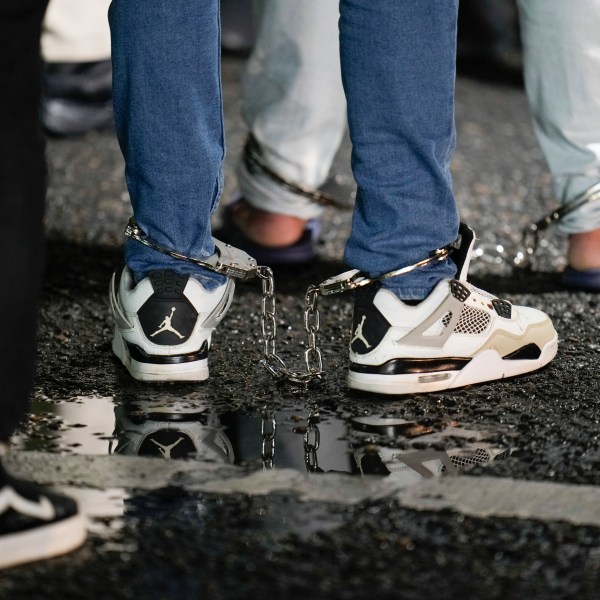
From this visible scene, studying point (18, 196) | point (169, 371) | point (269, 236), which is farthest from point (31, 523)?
point (269, 236)

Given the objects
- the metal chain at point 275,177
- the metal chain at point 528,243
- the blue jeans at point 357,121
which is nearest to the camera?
the blue jeans at point 357,121

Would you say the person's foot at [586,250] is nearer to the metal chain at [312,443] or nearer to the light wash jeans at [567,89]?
the light wash jeans at [567,89]

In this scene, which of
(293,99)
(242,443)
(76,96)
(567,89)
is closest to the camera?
(242,443)

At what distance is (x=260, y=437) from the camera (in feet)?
5.49

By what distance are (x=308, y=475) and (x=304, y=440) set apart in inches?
5.4

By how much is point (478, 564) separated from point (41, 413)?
0.76 m

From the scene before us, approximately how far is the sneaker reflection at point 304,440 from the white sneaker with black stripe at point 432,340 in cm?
10

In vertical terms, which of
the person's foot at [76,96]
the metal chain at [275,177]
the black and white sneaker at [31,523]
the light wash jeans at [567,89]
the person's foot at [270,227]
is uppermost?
the light wash jeans at [567,89]

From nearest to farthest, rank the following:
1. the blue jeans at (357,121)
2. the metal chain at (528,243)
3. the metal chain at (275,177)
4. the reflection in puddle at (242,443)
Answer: the reflection in puddle at (242,443) → the blue jeans at (357,121) → the metal chain at (528,243) → the metal chain at (275,177)

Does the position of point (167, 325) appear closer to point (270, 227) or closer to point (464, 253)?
point (464, 253)

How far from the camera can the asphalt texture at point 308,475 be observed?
4.09 ft

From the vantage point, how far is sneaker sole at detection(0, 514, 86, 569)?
1233 millimetres

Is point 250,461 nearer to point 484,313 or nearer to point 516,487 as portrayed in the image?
point 516,487

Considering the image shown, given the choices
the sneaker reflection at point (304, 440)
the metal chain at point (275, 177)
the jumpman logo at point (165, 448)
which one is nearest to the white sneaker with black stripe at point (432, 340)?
the sneaker reflection at point (304, 440)
